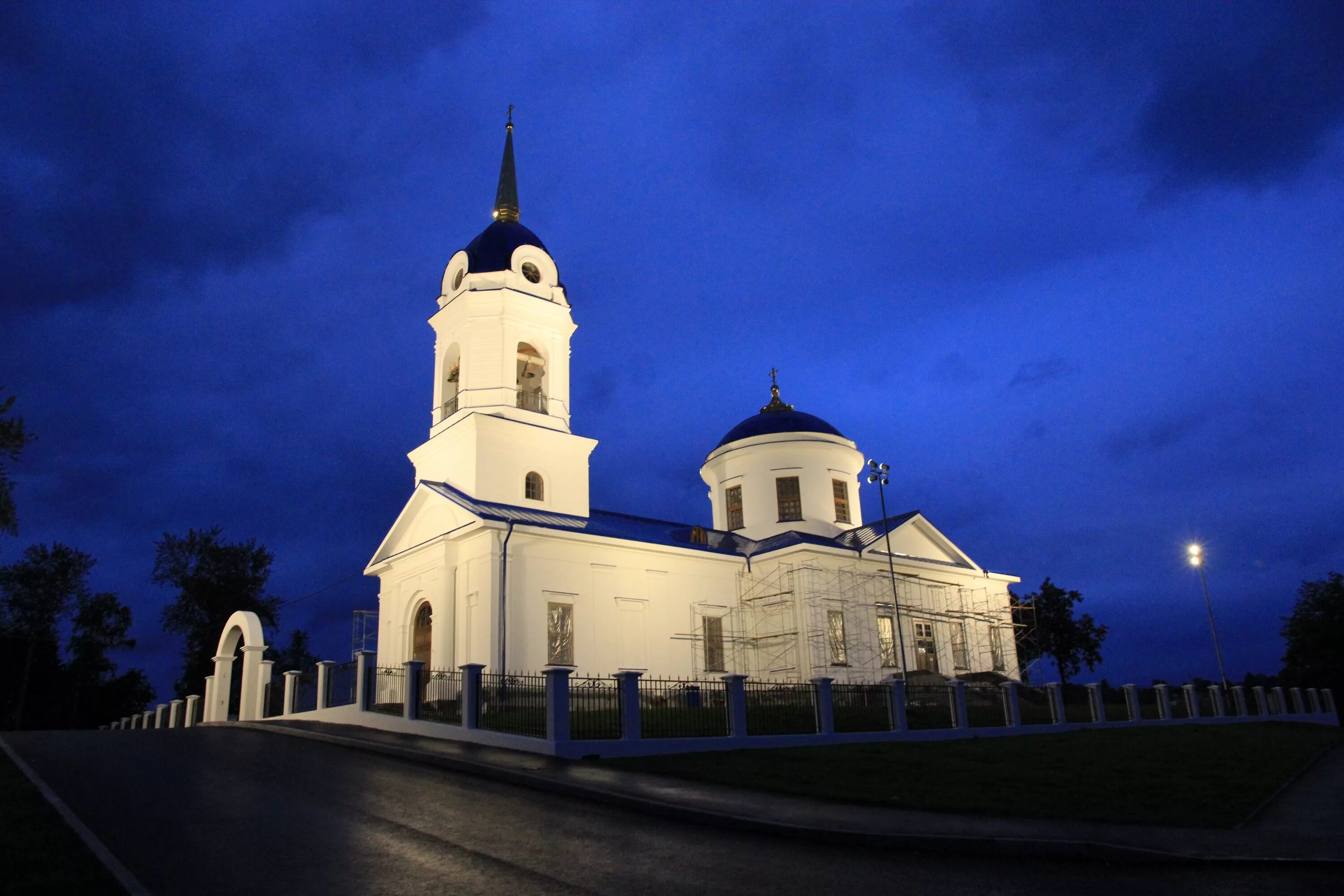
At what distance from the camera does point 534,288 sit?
28531mm

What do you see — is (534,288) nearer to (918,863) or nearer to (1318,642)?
(918,863)

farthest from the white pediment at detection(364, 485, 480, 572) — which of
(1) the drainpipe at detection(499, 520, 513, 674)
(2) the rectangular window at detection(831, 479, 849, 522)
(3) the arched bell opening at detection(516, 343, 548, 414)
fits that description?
(2) the rectangular window at detection(831, 479, 849, 522)

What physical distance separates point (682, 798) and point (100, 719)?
49383mm

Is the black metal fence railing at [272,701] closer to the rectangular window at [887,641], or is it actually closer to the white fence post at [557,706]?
the white fence post at [557,706]

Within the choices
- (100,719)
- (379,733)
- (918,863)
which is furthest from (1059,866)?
(100,719)

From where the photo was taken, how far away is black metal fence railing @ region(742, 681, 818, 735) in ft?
54.5

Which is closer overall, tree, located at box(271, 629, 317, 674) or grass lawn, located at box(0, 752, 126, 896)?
grass lawn, located at box(0, 752, 126, 896)

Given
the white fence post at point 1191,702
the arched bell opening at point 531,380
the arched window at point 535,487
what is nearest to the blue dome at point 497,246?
the arched bell opening at point 531,380

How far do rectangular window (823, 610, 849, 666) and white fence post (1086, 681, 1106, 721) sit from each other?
6.78 m

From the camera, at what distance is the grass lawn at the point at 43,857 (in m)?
6.04

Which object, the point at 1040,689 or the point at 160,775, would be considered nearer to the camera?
the point at 160,775

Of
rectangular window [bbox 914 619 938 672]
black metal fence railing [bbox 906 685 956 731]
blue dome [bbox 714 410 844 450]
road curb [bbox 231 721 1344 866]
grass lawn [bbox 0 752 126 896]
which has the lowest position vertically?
road curb [bbox 231 721 1344 866]

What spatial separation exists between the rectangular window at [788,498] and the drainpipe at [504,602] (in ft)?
40.0

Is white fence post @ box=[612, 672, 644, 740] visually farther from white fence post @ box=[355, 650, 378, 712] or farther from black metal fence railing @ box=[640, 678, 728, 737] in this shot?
white fence post @ box=[355, 650, 378, 712]
